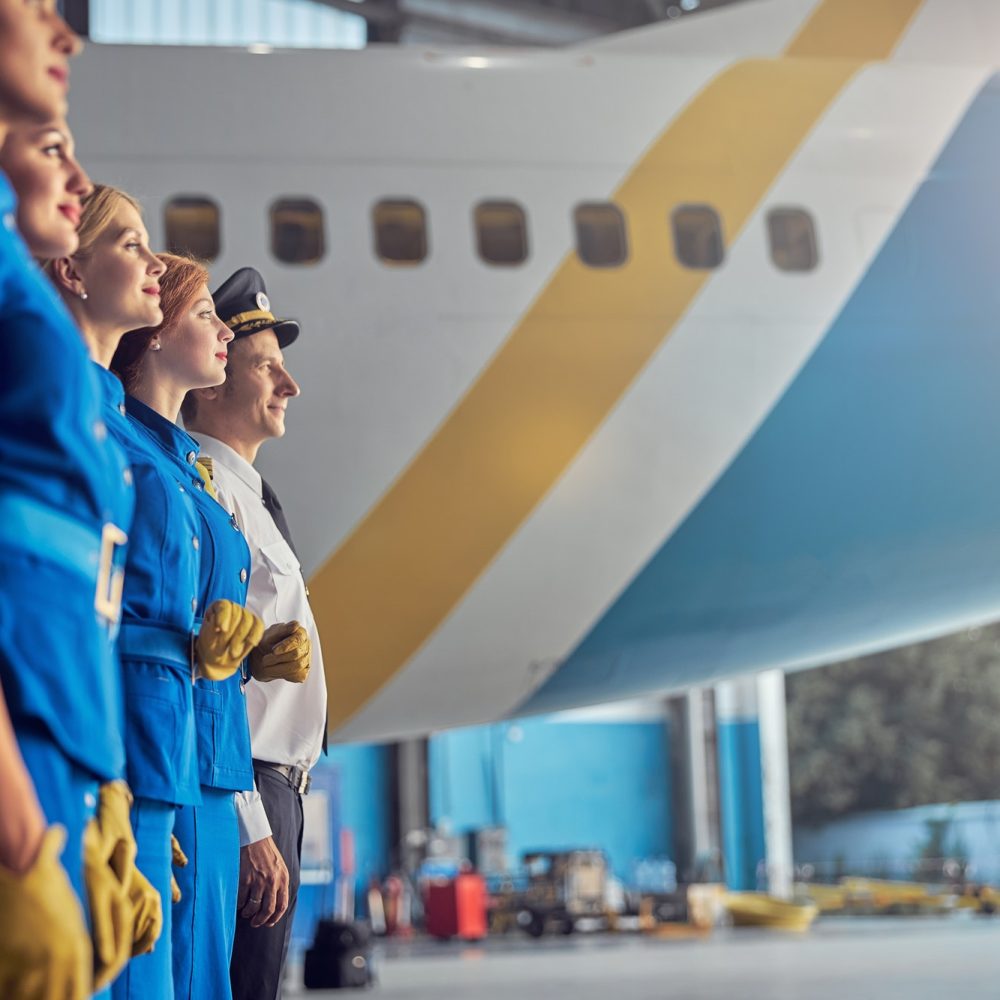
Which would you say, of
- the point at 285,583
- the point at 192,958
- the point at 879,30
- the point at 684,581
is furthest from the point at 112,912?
the point at 879,30

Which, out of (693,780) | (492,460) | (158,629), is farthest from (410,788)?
(158,629)

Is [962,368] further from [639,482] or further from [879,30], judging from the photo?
[879,30]

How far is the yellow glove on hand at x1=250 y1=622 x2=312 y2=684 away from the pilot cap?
2.14ft

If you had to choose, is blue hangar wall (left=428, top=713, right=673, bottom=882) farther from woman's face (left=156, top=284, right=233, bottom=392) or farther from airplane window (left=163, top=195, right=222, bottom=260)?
woman's face (left=156, top=284, right=233, bottom=392)

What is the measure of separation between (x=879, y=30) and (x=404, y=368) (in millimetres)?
2387

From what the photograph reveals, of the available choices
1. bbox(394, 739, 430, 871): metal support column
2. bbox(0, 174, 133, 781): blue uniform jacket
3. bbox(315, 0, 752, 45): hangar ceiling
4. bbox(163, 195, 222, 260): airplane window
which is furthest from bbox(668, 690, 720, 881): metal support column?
bbox(0, 174, 133, 781): blue uniform jacket

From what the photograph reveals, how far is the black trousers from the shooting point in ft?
8.15

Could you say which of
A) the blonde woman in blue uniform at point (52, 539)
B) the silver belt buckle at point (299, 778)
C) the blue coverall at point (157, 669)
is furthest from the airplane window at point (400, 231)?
the blonde woman in blue uniform at point (52, 539)

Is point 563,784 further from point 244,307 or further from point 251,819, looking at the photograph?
point 251,819

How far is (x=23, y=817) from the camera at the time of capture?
1.15m

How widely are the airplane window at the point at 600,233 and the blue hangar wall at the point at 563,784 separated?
12807 mm

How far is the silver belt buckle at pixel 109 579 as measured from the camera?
1.50 m

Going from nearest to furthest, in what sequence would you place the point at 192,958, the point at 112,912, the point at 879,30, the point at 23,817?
the point at 23,817 < the point at 112,912 < the point at 192,958 < the point at 879,30

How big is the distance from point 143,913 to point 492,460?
319 cm
